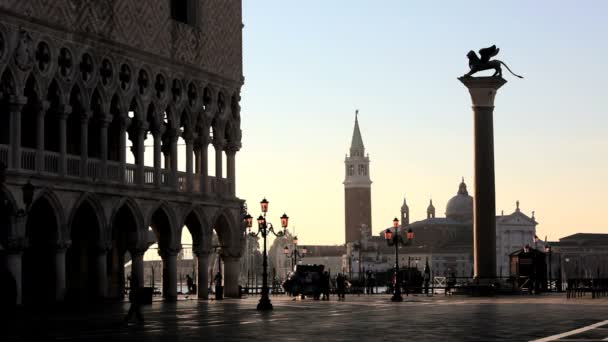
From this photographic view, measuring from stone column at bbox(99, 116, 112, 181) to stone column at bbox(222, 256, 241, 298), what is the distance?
1029 centimetres

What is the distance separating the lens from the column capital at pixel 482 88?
54.7 m

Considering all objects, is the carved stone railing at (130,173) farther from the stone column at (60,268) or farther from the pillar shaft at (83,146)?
the stone column at (60,268)

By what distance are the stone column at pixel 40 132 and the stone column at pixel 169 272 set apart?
9467 mm

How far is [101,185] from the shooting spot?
44500mm

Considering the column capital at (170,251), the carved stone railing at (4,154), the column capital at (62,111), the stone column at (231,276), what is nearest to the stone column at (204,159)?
the column capital at (170,251)

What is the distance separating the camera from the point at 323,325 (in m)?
28.8

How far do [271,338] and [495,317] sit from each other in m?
9.08

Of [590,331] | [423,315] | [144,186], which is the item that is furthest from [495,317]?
[144,186]

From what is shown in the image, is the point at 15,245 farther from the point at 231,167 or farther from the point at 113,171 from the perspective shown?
the point at 231,167

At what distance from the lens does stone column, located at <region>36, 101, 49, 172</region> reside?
41125 millimetres

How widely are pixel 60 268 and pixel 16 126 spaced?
5.10 m

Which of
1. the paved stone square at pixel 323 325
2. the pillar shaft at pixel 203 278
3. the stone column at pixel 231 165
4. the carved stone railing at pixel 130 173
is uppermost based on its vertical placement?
the stone column at pixel 231 165

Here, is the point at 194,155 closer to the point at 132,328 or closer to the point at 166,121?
the point at 166,121

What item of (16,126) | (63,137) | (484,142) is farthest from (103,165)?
(484,142)
